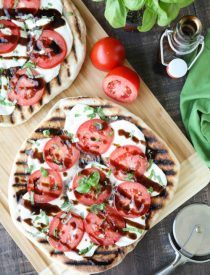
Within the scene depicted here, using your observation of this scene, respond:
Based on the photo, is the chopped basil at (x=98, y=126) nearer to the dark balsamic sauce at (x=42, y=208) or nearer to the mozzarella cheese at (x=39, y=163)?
the mozzarella cheese at (x=39, y=163)

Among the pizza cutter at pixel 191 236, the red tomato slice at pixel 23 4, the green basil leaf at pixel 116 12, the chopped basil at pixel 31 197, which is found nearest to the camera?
the green basil leaf at pixel 116 12

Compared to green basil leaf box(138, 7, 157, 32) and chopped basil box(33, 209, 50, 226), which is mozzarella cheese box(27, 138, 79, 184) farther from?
green basil leaf box(138, 7, 157, 32)

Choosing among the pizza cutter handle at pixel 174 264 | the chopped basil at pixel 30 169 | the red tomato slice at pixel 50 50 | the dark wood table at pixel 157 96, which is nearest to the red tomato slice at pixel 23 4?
the red tomato slice at pixel 50 50

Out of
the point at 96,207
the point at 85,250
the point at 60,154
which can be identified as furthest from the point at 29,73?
the point at 85,250

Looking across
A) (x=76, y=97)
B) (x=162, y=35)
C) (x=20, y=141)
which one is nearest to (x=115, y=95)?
(x=76, y=97)

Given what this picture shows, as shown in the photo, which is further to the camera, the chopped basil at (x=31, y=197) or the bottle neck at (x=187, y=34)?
the chopped basil at (x=31, y=197)

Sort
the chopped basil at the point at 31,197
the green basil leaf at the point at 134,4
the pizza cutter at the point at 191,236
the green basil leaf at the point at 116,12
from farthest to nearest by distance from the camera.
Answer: the pizza cutter at the point at 191,236 < the chopped basil at the point at 31,197 < the green basil leaf at the point at 116,12 < the green basil leaf at the point at 134,4

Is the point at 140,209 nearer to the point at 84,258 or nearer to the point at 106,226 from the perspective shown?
the point at 106,226

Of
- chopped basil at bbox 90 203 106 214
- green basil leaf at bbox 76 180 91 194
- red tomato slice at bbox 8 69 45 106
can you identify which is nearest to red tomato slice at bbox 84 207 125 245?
chopped basil at bbox 90 203 106 214
